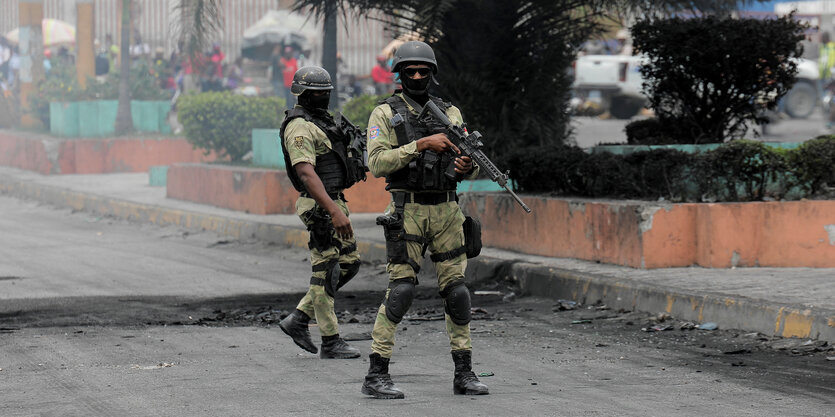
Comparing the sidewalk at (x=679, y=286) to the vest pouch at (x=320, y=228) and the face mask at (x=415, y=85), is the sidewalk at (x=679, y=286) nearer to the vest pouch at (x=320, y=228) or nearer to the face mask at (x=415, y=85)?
the vest pouch at (x=320, y=228)

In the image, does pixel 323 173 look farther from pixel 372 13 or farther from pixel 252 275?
pixel 372 13

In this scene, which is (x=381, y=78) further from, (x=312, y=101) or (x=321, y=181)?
(x=321, y=181)

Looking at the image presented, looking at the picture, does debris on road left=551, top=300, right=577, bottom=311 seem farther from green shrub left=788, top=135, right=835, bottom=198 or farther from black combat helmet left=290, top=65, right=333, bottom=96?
black combat helmet left=290, top=65, right=333, bottom=96

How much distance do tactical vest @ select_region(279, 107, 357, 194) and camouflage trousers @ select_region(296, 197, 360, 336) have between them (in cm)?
12

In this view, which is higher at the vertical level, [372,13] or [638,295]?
[372,13]

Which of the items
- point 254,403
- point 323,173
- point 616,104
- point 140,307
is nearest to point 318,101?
point 323,173

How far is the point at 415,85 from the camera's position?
6.23 metres

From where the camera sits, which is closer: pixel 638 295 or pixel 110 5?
pixel 638 295

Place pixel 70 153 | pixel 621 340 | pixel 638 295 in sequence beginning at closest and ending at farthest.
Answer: pixel 621 340
pixel 638 295
pixel 70 153

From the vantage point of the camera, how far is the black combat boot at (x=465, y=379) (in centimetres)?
611

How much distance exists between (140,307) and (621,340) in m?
3.51

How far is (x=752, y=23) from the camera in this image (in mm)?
11875

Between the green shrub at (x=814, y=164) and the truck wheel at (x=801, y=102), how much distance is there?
67.3 feet

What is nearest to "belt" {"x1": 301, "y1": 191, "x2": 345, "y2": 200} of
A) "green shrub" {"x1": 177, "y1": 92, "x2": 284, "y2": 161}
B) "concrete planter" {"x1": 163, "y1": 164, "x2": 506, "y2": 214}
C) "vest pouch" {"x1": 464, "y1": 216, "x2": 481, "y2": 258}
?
"vest pouch" {"x1": 464, "y1": 216, "x2": 481, "y2": 258}
